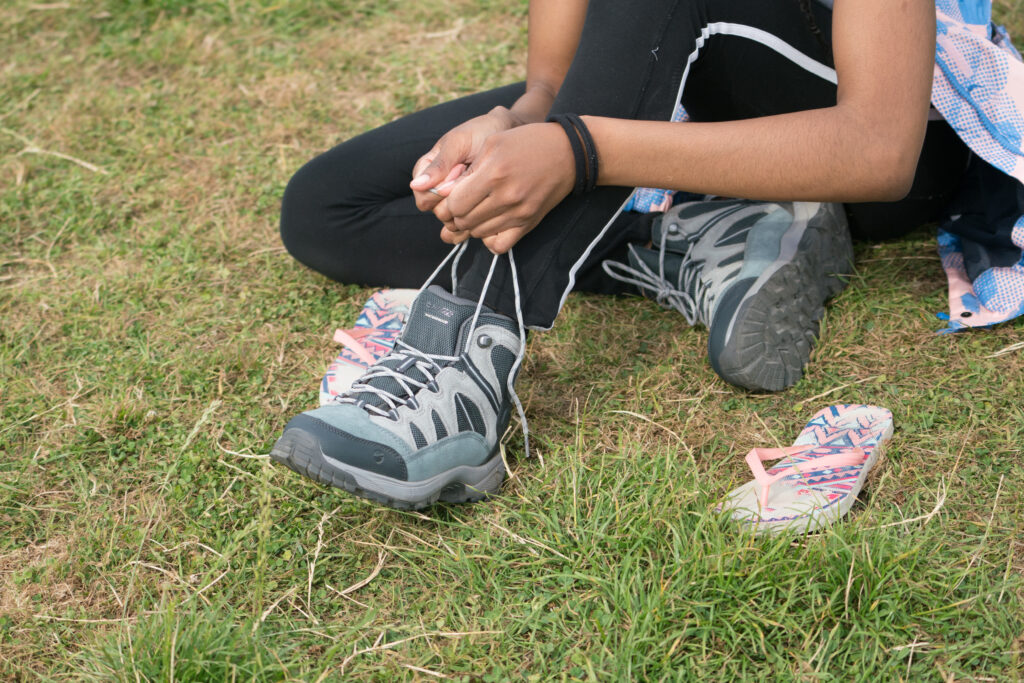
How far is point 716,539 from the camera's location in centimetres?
139

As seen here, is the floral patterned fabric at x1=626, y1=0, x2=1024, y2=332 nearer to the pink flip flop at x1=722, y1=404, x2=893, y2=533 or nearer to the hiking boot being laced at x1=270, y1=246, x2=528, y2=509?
the pink flip flop at x1=722, y1=404, x2=893, y2=533

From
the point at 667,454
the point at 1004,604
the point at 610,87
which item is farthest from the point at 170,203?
the point at 1004,604

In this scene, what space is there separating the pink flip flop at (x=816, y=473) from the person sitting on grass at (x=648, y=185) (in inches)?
6.7

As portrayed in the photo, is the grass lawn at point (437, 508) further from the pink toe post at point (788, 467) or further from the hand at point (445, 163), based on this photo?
the hand at point (445, 163)

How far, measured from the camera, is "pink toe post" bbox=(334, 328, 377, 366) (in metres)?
1.96

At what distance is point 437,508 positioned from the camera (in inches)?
64.3

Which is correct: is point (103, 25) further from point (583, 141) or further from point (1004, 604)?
point (1004, 604)

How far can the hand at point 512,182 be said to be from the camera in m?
1.40

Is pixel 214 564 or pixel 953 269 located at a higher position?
pixel 953 269

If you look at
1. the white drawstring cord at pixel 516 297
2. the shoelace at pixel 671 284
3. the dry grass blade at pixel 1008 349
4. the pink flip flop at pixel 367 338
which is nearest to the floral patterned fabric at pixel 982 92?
the dry grass blade at pixel 1008 349

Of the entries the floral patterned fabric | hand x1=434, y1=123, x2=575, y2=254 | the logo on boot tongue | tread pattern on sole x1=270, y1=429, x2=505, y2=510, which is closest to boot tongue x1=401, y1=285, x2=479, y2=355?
the logo on boot tongue

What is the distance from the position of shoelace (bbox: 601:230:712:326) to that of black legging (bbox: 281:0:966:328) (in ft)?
0.16

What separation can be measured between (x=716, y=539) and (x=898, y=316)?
0.88 metres

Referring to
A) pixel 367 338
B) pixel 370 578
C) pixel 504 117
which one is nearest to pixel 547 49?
pixel 504 117
